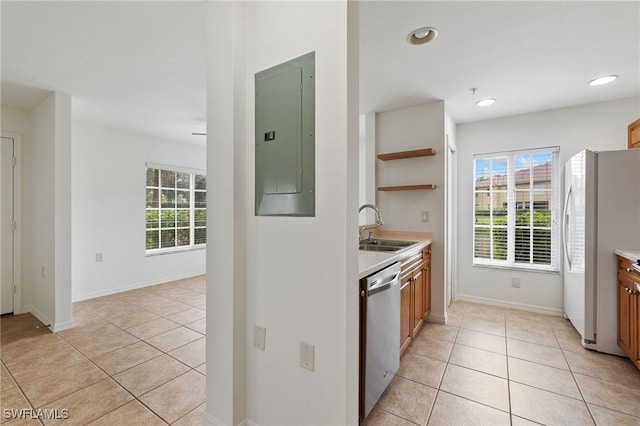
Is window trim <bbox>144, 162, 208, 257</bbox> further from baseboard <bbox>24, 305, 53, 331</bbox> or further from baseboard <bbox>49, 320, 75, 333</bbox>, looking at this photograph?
baseboard <bbox>49, 320, 75, 333</bbox>

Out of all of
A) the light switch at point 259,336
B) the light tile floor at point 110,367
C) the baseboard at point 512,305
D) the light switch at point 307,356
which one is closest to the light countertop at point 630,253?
the baseboard at point 512,305

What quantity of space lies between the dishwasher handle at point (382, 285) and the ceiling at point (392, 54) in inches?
65.0

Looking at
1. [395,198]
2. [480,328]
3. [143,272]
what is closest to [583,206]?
[480,328]

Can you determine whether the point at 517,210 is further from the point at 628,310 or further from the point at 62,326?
the point at 62,326

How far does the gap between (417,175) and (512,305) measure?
211 cm

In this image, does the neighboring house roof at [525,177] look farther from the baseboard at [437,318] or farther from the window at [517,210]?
the baseboard at [437,318]

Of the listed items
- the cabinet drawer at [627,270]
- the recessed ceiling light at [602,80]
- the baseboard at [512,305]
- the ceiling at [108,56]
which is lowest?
the baseboard at [512,305]

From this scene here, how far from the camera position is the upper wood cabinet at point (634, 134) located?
2.75m

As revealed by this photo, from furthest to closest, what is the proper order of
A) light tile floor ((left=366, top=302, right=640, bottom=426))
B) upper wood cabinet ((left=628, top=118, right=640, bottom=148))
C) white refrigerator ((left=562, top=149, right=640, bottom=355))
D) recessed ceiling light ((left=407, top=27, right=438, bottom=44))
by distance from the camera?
1. upper wood cabinet ((left=628, top=118, right=640, bottom=148))
2. white refrigerator ((left=562, top=149, right=640, bottom=355))
3. recessed ceiling light ((left=407, top=27, right=438, bottom=44))
4. light tile floor ((left=366, top=302, right=640, bottom=426))

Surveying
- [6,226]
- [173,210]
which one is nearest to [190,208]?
[173,210]

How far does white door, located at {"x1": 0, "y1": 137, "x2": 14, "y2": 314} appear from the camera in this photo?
10.9 ft

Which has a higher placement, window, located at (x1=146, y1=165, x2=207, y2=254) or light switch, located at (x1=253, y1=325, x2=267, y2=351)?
window, located at (x1=146, y1=165, x2=207, y2=254)

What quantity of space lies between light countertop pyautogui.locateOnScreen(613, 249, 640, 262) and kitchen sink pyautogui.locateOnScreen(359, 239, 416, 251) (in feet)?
5.19

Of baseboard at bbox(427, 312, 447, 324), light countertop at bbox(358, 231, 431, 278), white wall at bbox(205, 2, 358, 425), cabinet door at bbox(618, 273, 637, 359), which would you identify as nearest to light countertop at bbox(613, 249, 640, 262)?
cabinet door at bbox(618, 273, 637, 359)
